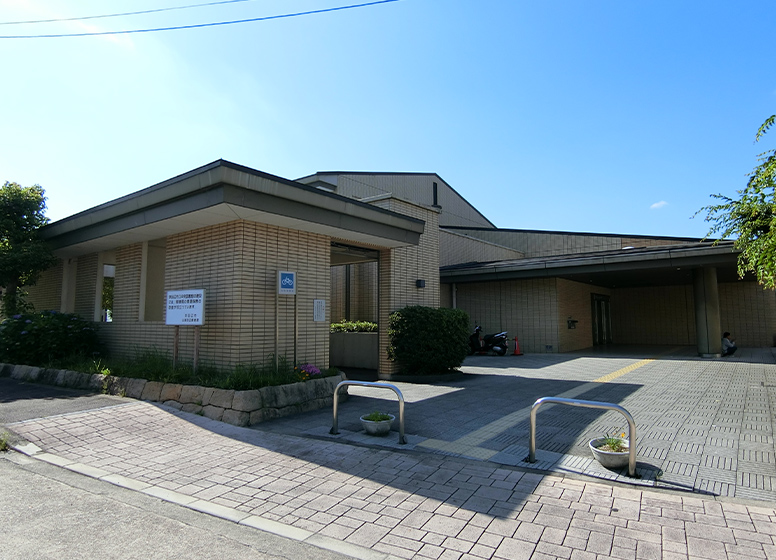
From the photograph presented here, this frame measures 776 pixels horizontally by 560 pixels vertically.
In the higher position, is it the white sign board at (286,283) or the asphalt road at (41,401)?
the white sign board at (286,283)

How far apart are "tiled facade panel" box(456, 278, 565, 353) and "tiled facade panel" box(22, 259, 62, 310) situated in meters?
14.5

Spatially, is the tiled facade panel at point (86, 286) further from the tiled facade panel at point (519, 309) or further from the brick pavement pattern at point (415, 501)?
the tiled facade panel at point (519, 309)

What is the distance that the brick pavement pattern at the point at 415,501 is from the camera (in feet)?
10.8

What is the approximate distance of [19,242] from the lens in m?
12.2

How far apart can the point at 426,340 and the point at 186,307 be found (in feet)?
18.3

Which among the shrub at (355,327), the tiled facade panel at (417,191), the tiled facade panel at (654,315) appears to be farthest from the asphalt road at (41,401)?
the tiled facade panel at (654,315)

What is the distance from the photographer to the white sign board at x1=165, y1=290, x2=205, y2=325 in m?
7.68

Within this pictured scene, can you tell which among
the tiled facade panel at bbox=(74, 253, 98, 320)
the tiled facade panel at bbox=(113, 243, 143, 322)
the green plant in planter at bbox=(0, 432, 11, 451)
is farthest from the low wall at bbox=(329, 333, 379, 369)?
the green plant in planter at bbox=(0, 432, 11, 451)

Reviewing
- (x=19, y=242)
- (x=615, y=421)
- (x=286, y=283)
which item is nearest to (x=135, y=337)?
(x=286, y=283)

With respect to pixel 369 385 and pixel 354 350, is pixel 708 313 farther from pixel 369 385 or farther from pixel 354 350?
pixel 369 385

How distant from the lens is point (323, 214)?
8586 millimetres

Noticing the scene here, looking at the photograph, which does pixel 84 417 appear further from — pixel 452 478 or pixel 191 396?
pixel 452 478

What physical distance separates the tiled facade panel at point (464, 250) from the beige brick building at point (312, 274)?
0.10 meters

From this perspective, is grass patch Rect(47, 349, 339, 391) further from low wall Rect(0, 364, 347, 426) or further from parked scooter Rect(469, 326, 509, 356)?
parked scooter Rect(469, 326, 509, 356)
